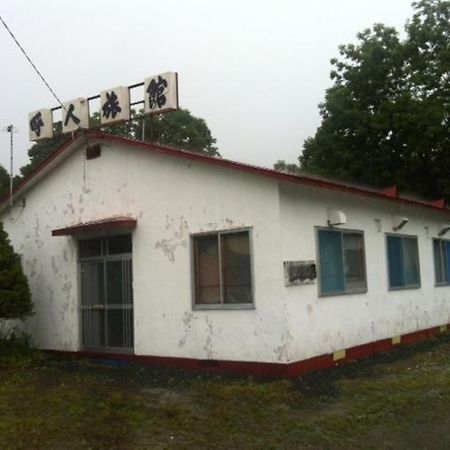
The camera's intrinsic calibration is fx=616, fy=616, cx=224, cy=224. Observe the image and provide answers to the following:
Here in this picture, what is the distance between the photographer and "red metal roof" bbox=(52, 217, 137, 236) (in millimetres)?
10945

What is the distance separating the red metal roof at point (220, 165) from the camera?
905 cm

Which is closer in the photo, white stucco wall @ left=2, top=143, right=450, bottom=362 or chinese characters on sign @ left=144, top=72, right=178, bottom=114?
white stucco wall @ left=2, top=143, right=450, bottom=362

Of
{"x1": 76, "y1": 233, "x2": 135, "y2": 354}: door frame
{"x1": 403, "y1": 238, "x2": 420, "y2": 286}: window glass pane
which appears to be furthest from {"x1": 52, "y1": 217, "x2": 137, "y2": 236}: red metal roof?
{"x1": 403, "y1": 238, "x2": 420, "y2": 286}: window glass pane

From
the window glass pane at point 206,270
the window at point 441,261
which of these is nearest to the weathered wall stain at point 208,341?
the window glass pane at point 206,270

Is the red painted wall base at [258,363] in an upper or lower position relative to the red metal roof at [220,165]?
lower

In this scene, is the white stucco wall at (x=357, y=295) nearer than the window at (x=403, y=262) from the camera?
Yes

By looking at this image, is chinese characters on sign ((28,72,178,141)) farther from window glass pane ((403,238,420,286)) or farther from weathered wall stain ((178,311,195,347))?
window glass pane ((403,238,420,286))

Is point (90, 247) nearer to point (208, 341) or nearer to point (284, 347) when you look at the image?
point (208, 341)

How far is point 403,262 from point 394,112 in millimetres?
8998

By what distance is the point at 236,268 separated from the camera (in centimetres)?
970

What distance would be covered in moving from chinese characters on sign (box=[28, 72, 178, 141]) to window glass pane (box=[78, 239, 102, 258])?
2.27 m

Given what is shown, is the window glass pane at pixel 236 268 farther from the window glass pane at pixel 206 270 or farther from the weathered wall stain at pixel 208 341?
the weathered wall stain at pixel 208 341

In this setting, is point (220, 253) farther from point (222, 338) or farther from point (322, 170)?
point (322, 170)

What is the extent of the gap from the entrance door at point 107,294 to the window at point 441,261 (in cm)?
777
